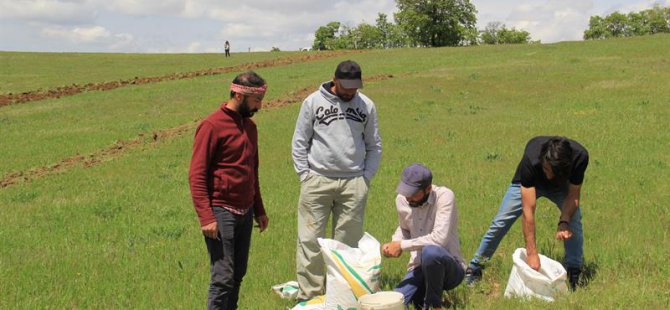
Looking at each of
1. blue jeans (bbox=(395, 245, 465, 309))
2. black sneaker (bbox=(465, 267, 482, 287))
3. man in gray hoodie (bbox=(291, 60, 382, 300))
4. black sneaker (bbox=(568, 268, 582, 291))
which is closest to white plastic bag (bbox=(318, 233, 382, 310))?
blue jeans (bbox=(395, 245, 465, 309))

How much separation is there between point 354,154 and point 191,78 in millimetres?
30462

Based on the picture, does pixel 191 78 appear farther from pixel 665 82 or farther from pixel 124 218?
pixel 124 218

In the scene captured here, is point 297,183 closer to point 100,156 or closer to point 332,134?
point 332,134

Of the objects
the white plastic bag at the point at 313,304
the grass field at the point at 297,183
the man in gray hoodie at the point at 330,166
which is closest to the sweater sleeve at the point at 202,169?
the man in gray hoodie at the point at 330,166

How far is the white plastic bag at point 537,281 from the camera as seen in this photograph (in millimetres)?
4934

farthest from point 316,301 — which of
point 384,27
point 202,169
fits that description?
point 384,27

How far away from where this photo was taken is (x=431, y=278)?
4914 mm

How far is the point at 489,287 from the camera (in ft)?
18.5

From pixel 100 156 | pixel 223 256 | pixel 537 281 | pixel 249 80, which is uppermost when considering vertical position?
pixel 249 80

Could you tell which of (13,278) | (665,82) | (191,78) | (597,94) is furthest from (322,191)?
(191,78)

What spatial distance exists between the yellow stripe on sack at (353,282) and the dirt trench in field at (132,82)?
2728 cm

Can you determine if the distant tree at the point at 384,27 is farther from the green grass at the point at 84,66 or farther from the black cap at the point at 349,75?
the black cap at the point at 349,75

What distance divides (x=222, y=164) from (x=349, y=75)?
54.9 inches

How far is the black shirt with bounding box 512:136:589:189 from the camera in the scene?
5.12 m
